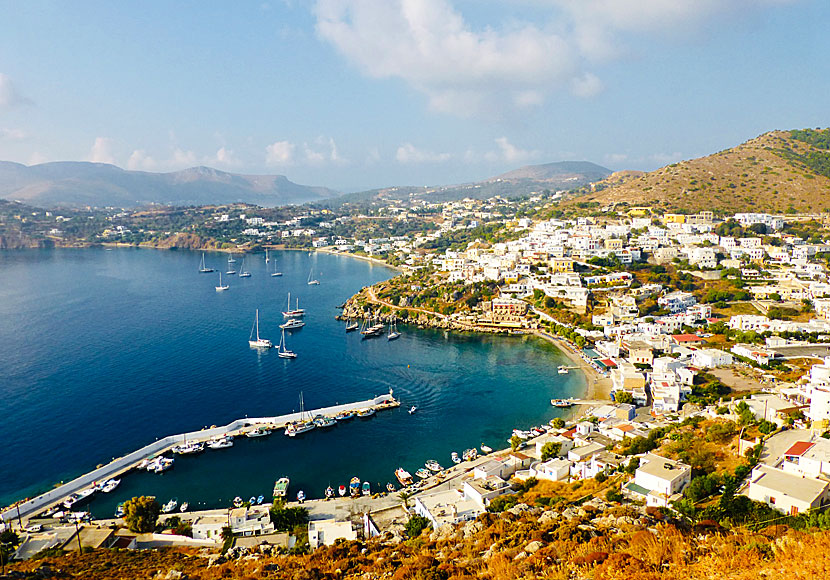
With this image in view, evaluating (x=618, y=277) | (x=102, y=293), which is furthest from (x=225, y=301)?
(x=618, y=277)

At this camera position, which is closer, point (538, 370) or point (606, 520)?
point (606, 520)

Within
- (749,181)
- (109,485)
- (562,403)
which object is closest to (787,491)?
(562,403)

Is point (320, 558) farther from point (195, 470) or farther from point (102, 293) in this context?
point (102, 293)

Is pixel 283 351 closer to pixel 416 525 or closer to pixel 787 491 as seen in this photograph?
pixel 416 525

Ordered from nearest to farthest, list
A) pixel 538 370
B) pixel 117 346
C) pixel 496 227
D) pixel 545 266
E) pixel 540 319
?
1. pixel 538 370
2. pixel 117 346
3. pixel 540 319
4. pixel 545 266
5. pixel 496 227

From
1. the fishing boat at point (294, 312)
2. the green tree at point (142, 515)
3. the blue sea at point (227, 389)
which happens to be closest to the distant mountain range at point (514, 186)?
the fishing boat at point (294, 312)

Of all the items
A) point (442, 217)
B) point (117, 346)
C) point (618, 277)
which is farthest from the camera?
point (442, 217)

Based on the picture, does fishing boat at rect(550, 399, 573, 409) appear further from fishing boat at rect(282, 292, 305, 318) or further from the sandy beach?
fishing boat at rect(282, 292, 305, 318)
